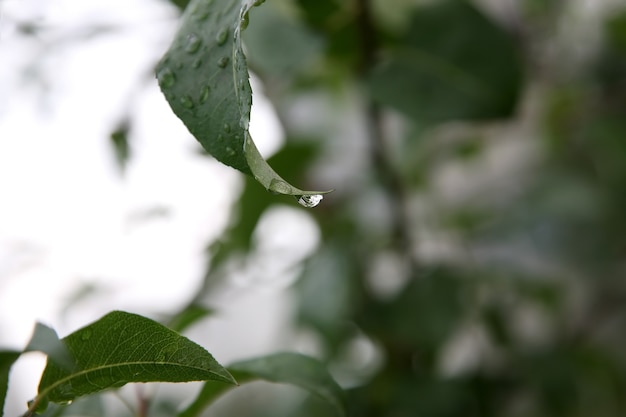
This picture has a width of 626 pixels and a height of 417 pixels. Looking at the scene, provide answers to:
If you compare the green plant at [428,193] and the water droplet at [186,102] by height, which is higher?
the green plant at [428,193]

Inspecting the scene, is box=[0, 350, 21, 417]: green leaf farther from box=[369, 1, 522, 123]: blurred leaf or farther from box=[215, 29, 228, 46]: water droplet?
box=[369, 1, 522, 123]: blurred leaf

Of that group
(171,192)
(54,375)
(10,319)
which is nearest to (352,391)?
(171,192)

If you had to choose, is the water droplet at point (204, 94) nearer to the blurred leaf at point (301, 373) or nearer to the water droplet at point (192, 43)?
the water droplet at point (192, 43)

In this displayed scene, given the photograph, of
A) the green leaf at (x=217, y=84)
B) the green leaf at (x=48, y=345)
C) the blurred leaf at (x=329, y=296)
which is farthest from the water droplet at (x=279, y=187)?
the blurred leaf at (x=329, y=296)

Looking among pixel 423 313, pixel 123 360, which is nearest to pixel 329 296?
pixel 423 313

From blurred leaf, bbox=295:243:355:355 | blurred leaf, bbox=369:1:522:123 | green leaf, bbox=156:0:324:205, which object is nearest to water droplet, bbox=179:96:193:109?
green leaf, bbox=156:0:324:205

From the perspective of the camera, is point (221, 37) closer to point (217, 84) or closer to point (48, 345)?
point (217, 84)
